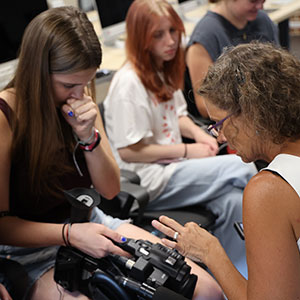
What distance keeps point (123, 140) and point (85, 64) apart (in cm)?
65

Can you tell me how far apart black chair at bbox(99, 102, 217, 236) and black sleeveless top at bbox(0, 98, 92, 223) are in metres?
0.22

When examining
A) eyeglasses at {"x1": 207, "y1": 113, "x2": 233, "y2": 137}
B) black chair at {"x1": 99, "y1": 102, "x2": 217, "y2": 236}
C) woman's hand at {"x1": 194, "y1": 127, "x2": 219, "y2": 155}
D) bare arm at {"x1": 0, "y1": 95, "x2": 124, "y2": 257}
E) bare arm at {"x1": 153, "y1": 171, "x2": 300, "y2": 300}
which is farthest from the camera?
woman's hand at {"x1": 194, "y1": 127, "x2": 219, "y2": 155}

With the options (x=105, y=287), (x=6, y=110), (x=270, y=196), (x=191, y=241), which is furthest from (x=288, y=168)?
(x=6, y=110)

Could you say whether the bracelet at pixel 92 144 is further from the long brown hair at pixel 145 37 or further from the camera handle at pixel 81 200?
the long brown hair at pixel 145 37

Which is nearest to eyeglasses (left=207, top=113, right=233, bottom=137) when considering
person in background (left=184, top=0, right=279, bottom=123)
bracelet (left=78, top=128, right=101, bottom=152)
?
bracelet (left=78, top=128, right=101, bottom=152)

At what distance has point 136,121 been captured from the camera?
76.0 inches

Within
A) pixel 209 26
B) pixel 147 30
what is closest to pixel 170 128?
pixel 147 30

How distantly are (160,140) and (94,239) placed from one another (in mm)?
890

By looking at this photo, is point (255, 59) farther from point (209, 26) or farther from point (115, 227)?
point (209, 26)

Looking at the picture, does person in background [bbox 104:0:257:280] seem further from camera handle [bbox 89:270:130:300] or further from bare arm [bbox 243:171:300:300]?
bare arm [bbox 243:171:300:300]

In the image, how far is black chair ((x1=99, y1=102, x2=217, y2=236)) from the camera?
171 centimetres

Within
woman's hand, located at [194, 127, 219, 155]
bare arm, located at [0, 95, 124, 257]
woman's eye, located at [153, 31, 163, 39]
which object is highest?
woman's eye, located at [153, 31, 163, 39]

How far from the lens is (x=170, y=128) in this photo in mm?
2117

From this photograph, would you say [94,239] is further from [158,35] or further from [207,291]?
[158,35]
